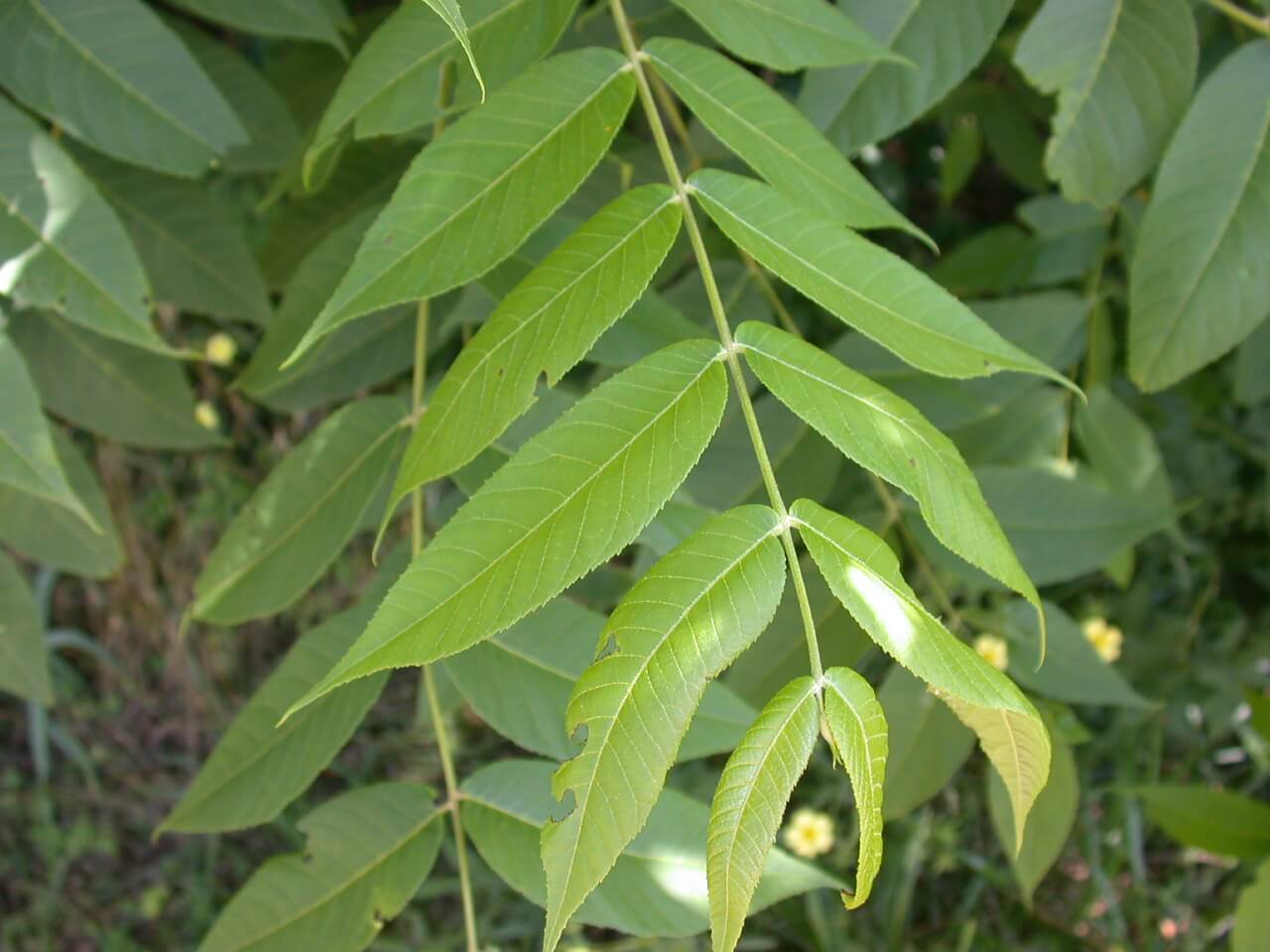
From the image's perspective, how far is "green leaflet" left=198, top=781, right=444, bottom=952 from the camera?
861mm

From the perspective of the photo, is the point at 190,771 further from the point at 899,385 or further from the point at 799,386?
the point at 799,386

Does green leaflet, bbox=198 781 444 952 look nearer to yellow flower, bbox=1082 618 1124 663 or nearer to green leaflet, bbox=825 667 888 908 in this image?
green leaflet, bbox=825 667 888 908

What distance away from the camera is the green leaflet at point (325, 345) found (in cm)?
109

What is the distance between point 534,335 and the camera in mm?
714

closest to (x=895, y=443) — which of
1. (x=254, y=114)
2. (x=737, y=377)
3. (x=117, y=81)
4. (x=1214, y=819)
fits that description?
(x=737, y=377)

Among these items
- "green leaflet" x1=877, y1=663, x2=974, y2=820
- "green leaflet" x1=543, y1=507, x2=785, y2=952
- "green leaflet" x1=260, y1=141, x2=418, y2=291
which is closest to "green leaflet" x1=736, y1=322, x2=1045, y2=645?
"green leaflet" x1=543, y1=507, x2=785, y2=952

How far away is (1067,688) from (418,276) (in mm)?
835

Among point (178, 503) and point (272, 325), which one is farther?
point (178, 503)

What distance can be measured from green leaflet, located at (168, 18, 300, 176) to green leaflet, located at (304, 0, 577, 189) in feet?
1.42

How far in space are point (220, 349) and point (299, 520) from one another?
161 centimetres

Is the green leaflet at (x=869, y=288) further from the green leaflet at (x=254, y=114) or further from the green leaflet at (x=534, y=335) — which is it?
the green leaflet at (x=254, y=114)

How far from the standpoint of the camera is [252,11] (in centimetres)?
107

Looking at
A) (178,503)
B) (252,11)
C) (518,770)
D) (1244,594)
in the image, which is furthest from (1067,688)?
(178,503)

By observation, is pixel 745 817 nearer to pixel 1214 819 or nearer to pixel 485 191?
pixel 485 191
